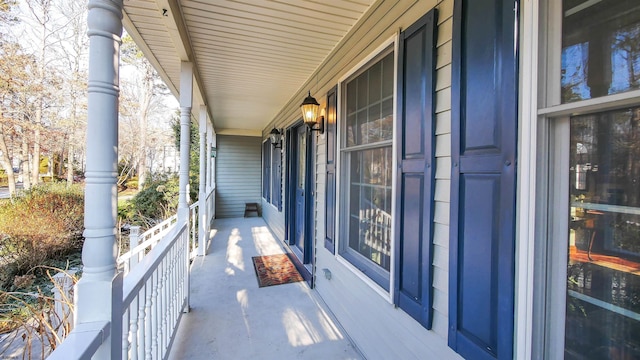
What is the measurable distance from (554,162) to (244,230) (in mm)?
6949

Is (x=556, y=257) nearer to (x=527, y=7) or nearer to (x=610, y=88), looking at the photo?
(x=610, y=88)

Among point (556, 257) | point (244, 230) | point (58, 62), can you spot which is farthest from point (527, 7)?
point (58, 62)

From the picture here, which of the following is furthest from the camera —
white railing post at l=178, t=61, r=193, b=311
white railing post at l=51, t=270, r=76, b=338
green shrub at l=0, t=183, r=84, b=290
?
green shrub at l=0, t=183, r=84, b=290

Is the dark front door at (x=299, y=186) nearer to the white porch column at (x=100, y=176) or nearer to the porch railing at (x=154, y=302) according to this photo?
the porch railing at (x=154, y=302)

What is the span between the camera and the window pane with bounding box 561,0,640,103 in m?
0.85

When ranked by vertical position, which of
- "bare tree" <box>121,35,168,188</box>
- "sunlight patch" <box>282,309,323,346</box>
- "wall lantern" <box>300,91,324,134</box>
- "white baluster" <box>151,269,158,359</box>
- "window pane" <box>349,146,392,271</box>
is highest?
"bare tree" <box>121,35,168,188</box>

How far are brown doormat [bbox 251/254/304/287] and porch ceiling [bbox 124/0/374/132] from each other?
2768 millimetres

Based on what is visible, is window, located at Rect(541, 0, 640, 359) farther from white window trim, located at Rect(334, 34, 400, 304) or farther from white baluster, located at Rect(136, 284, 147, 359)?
white baluster, located at Rect(136, 284, 147, 359)

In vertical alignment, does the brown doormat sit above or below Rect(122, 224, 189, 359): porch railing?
below

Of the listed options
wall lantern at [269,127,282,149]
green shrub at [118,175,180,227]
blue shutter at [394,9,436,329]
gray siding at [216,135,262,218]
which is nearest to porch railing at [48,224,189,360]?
blue shutter at [394,9,436,329]

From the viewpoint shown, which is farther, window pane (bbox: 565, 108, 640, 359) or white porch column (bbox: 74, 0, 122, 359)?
white porch column (bbox: 74, 0, 122, 359)

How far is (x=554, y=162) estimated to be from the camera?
1.06 metres

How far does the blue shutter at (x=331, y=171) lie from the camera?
2.97 meters

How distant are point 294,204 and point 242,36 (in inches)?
115
